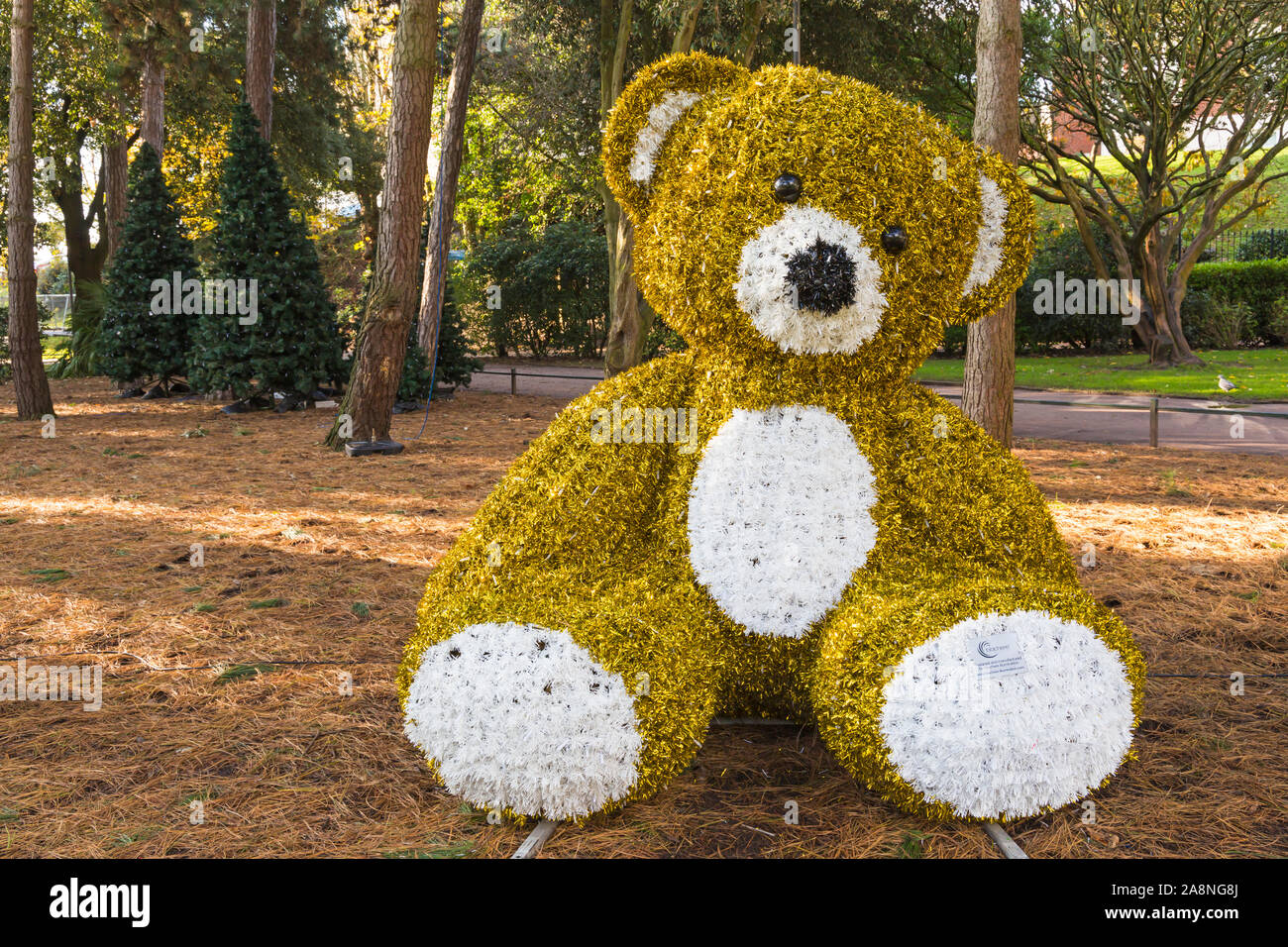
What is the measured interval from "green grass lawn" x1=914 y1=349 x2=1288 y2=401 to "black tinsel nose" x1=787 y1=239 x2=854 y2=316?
13003mm

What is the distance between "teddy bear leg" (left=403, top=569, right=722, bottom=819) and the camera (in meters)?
2.35

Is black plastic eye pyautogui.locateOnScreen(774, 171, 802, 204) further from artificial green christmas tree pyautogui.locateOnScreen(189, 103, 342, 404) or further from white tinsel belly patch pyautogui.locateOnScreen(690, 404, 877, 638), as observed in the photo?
artificial green christmas tree pyautogui.locateOnScreen(189, 103, 342, 404)

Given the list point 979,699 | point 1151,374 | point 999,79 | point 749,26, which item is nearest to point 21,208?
point 749,26

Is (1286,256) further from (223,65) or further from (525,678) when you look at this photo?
(525,678)

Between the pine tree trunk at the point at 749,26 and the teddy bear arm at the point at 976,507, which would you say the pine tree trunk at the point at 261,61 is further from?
the teddy bear arm at the point at 976,507

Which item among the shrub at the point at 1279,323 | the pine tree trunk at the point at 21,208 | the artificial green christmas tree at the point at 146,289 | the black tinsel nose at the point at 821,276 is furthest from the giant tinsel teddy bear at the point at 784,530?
the shrub at the point at 1279,323

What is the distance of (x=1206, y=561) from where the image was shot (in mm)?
5648

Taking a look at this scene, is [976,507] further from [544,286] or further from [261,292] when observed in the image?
[544,286]

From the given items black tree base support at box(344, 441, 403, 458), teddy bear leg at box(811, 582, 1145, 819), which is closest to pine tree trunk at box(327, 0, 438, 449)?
black tree base support at box(344, 441, 403, 458)

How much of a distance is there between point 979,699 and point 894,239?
122cm

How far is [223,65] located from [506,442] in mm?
9867

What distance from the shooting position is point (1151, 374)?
1667cm

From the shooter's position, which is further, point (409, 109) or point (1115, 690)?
point (409, 109)

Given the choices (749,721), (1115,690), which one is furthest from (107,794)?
(1115,690)
